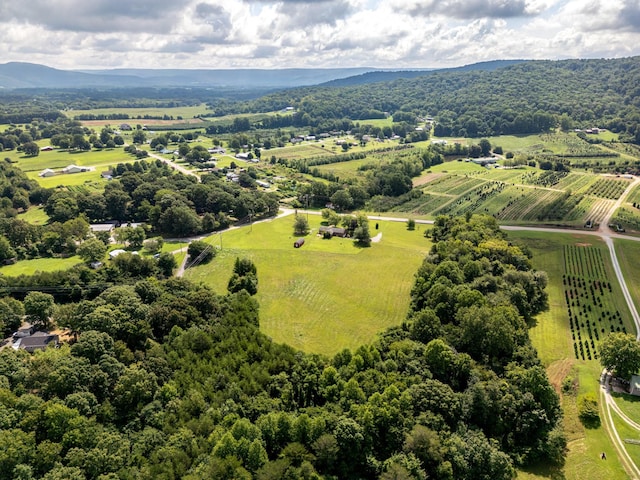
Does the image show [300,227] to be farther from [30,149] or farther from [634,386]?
[30,149]

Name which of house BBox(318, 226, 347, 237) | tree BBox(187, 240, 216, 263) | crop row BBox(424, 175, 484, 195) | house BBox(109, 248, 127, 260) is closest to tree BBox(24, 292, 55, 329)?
house BBox(109, 248, 127, 260)

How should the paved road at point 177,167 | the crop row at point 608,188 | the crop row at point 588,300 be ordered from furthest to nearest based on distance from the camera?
the paved road at point 177,167 → the crop row at point 608,188 → the crop row at point 588,300

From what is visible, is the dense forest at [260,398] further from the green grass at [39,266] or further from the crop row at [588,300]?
the green grass at [39,266]

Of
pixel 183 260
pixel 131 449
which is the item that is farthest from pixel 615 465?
pixel 183 260

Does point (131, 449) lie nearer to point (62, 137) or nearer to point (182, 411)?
point (182, 411)

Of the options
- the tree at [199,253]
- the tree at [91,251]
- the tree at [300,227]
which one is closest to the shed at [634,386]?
the tree at [300,227]

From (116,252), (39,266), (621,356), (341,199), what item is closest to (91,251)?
(116,252)
